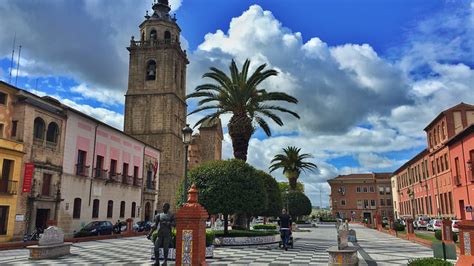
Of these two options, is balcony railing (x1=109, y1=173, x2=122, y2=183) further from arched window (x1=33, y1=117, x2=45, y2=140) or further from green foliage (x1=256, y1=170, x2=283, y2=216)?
green foliage (x1=256, y1=170, x2=283, y2=216)

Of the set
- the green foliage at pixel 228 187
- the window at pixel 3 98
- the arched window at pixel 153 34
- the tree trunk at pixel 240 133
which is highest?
the arched window at pixel 153 34

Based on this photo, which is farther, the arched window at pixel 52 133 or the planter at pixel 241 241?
the arched window at pixel 52 133

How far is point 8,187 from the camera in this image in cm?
2344

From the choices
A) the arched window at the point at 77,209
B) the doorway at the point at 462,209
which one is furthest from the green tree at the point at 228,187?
the doorway at the point at 462,209

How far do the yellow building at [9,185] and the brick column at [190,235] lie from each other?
18699mm

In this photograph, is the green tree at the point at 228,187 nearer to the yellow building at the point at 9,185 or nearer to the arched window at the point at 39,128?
the yellow building at the point at 9,185

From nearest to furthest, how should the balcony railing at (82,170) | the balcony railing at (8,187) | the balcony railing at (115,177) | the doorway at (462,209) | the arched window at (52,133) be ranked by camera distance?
the balcony railing at (8,187) → the arched window at (52,133) → the balcony railing at (82,170) → the doorway at (462,209) → the balcony railing at (115,177)

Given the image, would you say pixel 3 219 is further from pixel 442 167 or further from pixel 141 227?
pixel 442 167

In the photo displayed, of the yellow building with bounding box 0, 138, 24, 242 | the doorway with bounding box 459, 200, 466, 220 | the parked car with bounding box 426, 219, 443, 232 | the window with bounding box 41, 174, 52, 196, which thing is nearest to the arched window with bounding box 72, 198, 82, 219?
the window with bounding box 41, 174, 52, 196

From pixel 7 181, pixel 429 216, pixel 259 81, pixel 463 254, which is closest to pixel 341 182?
pixel 429 216

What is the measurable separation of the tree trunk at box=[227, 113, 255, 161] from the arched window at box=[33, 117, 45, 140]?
1330cm

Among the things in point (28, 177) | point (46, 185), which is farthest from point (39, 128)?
point (46, 185)

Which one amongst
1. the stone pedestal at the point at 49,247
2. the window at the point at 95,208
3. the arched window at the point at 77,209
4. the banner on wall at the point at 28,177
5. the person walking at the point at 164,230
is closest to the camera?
the person walking at the point at 164,230

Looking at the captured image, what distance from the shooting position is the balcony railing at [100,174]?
107 feet
